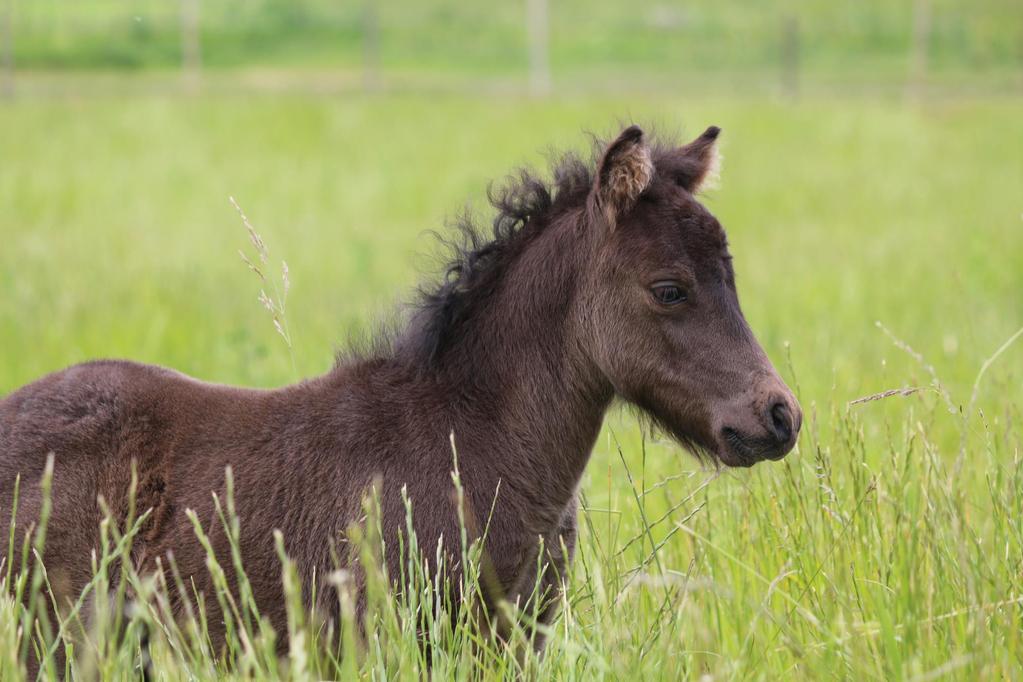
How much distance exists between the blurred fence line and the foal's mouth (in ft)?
88.8

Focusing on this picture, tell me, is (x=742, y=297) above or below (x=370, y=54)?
below

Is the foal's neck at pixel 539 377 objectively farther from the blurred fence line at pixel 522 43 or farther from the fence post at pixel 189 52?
the blurred fence line at pixel 522 43

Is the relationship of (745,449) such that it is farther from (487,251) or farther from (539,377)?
(487,251)

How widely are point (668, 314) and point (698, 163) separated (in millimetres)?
644

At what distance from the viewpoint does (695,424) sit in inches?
152

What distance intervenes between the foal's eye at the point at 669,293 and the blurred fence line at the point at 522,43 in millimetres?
26882

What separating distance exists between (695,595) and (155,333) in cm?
535

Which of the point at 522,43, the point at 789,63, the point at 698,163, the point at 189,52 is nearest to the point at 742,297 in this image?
the point at 698,163

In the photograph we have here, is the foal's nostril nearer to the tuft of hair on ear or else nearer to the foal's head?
the foal's head

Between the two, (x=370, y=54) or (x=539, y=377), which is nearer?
(x=539, y=377)

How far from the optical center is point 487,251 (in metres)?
4.21

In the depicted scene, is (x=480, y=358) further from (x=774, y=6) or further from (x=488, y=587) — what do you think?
(x=774, y=6)

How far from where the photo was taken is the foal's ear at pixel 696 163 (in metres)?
4.11

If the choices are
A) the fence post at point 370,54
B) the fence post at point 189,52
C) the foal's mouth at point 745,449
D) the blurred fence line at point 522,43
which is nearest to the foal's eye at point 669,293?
the foal's mouth at point 745,449
